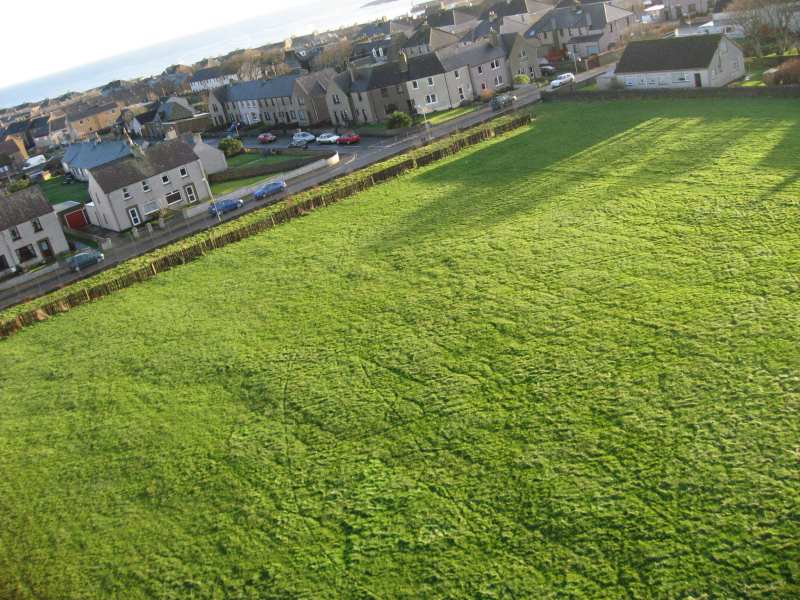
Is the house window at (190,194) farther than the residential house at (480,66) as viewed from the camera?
No

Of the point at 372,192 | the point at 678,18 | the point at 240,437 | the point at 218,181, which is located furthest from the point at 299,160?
the point at 678,18

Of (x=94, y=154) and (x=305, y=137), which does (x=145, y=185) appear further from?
(x=305, y=137)

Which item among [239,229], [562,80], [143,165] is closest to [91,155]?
[143,165]

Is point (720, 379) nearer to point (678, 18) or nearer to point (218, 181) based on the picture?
point (218, 181)

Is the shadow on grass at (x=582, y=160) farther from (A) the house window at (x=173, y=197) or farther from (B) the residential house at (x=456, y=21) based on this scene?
(B) the residential house at (x=456, y=21)

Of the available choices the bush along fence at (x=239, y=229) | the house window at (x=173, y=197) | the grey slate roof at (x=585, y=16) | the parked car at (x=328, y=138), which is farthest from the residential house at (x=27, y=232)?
the grey slate roof at (x=585, y=16)

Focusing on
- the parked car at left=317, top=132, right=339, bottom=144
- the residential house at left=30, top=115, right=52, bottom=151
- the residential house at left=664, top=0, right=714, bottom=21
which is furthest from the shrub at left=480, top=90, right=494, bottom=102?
the residential house at left=30, top=115, right=52, bottom=151

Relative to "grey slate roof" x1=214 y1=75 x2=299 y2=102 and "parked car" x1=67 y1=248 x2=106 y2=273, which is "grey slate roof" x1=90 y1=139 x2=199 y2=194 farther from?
"grey slate roof" x1=214 y1=75 x2=299 y2=102
